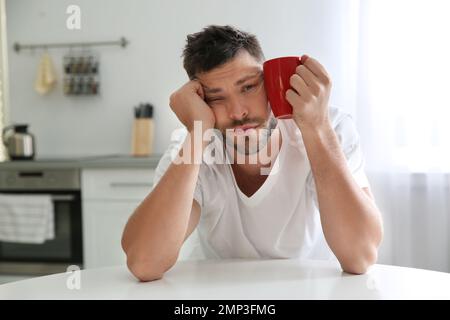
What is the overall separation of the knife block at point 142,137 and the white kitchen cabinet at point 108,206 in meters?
0.42

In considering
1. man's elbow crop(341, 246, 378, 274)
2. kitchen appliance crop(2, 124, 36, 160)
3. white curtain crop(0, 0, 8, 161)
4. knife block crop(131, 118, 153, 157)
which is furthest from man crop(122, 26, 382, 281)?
white curtain crop(0, 0, 8, 161)

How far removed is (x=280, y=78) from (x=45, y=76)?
2335 mm

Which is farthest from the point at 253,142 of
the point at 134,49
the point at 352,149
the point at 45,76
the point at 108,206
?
the point at 45,76

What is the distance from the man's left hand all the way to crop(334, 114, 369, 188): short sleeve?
0.55ft

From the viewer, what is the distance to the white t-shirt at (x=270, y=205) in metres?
1.12

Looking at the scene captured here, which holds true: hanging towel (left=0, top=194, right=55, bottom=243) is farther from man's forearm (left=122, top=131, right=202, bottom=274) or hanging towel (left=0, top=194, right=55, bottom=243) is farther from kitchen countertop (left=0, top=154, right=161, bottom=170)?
man's forearm (left=122, top=131, right=202, bottom=274)

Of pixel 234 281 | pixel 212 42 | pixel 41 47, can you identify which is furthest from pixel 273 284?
pixel 41 47

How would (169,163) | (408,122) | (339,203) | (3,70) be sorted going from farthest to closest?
(3,70)
(408,122)
(169,163)
(339,203)

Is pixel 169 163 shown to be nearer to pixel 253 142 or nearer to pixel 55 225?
pixel 253 142

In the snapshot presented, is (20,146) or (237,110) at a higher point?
(237,110)

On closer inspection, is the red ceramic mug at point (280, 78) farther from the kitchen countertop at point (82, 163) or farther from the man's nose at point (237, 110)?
the kitchen countertop at point (82, 163)

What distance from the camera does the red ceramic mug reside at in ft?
3.07

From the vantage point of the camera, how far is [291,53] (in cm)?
264

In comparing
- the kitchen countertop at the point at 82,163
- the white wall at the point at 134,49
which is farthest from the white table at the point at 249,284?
the white wall at the point at 134,49
